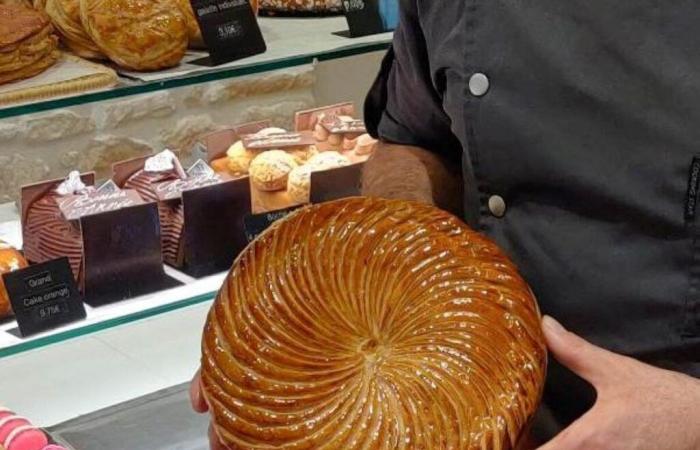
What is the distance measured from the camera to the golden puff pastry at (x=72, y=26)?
5.06ft

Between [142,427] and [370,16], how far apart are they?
0.66 metres

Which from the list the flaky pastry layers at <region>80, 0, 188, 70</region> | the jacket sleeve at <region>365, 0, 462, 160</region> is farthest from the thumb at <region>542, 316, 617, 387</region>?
the flaky pastry layers at <region>80, 0, 188, 70</region>

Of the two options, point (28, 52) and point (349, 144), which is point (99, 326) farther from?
point (349, 144)

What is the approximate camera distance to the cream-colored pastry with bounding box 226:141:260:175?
165 cm

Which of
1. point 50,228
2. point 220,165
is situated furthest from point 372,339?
point 220,165

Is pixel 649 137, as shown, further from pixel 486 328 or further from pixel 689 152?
pixel 486 328

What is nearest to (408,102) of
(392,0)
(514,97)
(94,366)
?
(514,97)

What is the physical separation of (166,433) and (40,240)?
30cm

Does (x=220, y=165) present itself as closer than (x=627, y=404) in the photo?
No

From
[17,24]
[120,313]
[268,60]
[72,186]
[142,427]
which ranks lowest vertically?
[142,427]

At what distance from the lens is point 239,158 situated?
1.66 metres

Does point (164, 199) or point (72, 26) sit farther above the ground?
point (72, 26)

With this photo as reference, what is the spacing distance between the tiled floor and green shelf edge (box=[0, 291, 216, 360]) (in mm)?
66

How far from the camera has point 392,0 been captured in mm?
1682
